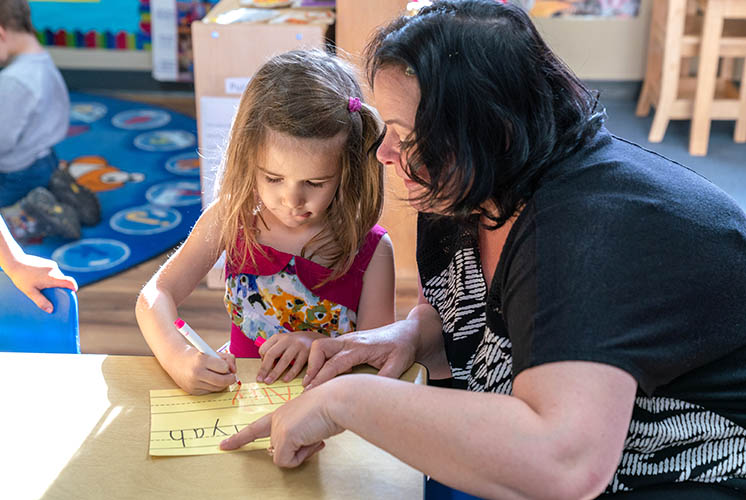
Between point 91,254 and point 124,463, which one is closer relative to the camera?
point 124,463

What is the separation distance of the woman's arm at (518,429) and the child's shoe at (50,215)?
95.3 inches

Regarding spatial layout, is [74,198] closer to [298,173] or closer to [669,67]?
[298,173]

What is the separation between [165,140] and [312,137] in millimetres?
2907

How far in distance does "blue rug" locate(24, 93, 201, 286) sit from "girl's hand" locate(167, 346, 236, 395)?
6.08 ft

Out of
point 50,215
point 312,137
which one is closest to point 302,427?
point 312,137

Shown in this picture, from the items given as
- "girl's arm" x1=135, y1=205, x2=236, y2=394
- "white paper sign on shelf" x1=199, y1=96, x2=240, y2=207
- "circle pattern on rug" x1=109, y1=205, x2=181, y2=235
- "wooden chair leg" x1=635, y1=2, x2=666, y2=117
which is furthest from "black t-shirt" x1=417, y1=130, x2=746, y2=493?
"wooden chair leg" x1=635, y1=2, x2=666, y2=117

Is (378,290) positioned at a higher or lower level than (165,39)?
higher

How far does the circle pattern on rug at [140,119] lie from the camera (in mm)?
4164

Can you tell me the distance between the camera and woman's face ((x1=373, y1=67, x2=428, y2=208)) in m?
0.92

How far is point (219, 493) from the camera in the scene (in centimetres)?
86

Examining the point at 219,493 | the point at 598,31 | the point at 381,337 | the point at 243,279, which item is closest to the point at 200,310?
the point at 243,279

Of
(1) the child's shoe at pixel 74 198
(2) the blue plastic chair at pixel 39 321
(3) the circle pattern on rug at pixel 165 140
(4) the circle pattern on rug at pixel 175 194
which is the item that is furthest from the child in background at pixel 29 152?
(2) the blue plastic chair at pixel 39 321

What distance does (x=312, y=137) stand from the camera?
1.24 meters

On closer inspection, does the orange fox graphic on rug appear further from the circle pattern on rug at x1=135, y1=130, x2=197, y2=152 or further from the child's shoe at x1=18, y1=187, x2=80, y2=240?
the child's shoe at x1=18, y1=187, x2=80, y2=240
